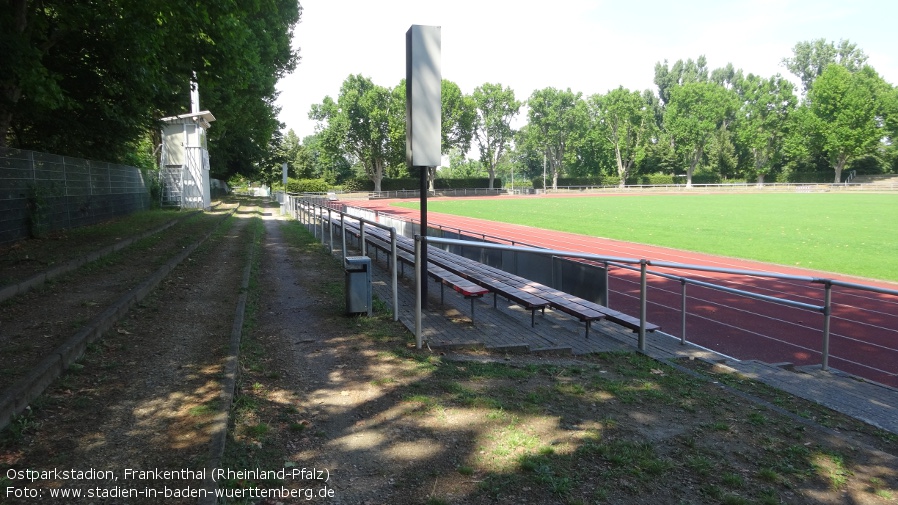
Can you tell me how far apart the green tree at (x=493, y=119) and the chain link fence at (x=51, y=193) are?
Result: 244 ft

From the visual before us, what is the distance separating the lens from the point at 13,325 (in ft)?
19.3

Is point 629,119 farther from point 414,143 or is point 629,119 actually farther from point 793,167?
point 414,143

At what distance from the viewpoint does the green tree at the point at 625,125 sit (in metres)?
90.5

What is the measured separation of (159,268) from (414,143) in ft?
18.4

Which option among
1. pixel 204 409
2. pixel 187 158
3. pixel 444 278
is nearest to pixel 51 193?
pixel 444 278

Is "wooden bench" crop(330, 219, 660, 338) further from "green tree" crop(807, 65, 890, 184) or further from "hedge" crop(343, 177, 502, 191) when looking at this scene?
"green tree" crop(807, 65, 890, 184)

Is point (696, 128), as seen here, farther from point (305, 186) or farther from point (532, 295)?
point (532, 295)

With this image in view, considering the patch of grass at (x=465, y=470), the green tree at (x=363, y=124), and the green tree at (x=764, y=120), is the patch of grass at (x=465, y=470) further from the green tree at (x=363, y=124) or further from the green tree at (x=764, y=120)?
the green tree at (x=764, y=120)

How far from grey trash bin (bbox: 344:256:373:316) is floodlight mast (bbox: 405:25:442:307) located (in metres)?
0.82

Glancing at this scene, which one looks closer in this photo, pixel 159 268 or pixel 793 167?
pixel 159 268

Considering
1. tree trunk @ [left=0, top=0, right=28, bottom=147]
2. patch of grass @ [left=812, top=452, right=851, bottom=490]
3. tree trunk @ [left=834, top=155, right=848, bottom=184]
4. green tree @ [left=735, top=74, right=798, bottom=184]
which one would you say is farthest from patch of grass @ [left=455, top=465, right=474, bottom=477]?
green tree @ [left=735, top=74, right=798, bottom=184]

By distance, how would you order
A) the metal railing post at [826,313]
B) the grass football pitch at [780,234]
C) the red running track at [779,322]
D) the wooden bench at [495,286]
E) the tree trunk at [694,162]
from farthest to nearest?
1. the tree trunk at [694,162]
2. the grass football pitch at [780,234]
3. the red running track at [779,322]
4. the wooden bench at [495,286]
5. the metal railing post at [826,313]

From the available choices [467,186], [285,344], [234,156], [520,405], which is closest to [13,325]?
[285,344]

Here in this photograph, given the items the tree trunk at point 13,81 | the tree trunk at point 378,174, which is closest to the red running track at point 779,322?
the tree trunk at point 13,81
